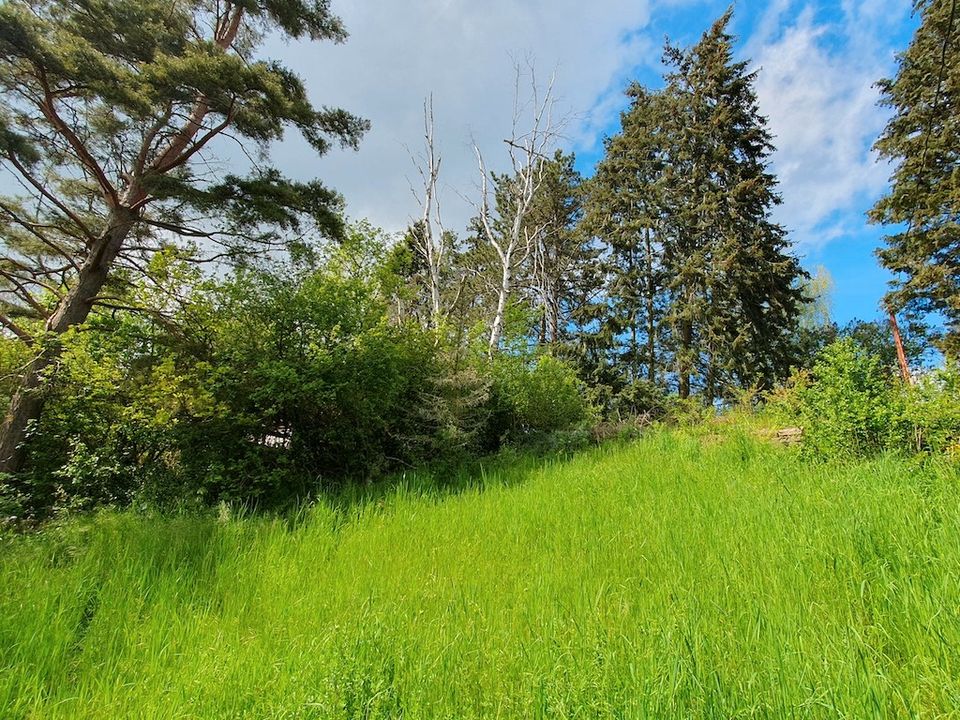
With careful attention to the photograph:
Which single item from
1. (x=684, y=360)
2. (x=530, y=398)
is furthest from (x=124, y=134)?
(x=684, y=360)

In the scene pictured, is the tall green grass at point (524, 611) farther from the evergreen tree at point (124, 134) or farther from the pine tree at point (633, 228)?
the pine tree at point (633, 228)

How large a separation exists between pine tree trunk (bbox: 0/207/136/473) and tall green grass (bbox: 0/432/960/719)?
2.03 meters

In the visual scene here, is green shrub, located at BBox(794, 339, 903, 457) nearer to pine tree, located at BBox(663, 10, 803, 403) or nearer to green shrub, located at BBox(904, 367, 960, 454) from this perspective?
green shrub, located at BBox(904, 367, 960, 454)

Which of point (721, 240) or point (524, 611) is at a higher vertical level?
point (721, 240)

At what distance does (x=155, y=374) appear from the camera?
508cm

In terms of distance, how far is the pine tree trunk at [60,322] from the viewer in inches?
189

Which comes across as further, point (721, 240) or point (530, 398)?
point (721, 240)

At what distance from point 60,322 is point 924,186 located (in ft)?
63.2

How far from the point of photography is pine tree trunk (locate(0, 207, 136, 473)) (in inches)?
189

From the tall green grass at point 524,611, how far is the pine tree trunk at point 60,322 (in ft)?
6.67

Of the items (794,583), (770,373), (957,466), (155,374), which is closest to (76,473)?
(155,374)

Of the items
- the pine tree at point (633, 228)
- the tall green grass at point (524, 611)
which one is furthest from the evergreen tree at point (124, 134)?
the pine tree at point (633, 228)

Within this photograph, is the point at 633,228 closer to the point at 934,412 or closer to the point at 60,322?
the point at 934,412

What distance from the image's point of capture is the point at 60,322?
18.6ft
